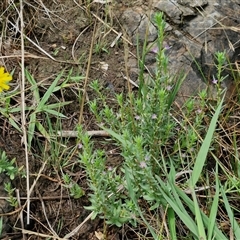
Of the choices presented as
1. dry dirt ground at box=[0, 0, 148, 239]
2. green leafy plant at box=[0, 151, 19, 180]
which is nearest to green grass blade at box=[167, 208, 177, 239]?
dry dirt ground at box=[0, 0, 148, 239]

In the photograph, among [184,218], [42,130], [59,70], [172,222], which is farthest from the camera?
[59,70]

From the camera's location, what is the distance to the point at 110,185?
1.84 metres

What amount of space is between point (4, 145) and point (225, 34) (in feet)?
3.93

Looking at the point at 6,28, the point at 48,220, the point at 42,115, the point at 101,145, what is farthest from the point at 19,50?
the point at 48,220

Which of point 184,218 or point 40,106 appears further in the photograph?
point 40,106

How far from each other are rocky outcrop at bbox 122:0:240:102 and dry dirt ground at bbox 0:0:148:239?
9cm

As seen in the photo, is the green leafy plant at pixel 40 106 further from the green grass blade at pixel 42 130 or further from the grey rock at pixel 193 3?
the grey rock at pixel 193 3

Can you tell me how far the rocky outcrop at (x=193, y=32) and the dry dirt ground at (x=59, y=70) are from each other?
0.09 meters

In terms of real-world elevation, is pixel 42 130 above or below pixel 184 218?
below

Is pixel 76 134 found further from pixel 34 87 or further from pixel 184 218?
pixel 184 218

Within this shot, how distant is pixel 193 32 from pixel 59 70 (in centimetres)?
69

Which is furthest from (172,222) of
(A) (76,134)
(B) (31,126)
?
(B) (31,126)

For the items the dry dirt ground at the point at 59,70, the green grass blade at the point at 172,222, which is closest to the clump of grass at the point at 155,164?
the green grass blade at the point at 172,222

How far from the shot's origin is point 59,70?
231cm
